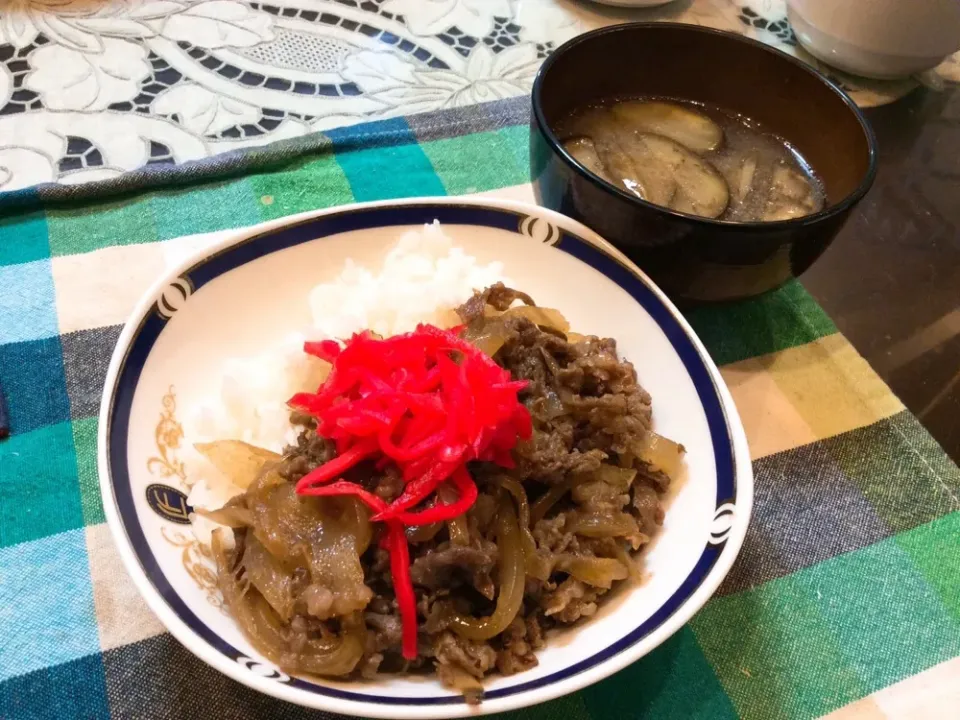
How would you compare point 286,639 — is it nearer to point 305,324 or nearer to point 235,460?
point 235,460

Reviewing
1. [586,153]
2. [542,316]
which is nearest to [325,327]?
[542,316]

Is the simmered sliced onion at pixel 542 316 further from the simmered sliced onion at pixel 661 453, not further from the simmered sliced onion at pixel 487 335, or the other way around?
the simmered sliced onion at pixel 661 453

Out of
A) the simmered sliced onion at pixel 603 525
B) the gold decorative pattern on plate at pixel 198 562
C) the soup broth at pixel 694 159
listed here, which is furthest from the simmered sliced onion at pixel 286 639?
the soup broth at pixel 694 159

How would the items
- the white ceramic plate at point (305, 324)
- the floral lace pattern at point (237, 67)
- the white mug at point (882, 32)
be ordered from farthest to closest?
the white mug at point (882, 32)
the floral lace pattern at point (237, 67)
the white ceramic plate at point (305, 324)

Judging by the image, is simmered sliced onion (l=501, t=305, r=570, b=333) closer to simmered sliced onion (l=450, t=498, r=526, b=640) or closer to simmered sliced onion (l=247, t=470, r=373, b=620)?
simmered sliced onion (l=450, t=498, r=526, b=640)

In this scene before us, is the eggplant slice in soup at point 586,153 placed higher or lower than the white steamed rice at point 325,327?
higher

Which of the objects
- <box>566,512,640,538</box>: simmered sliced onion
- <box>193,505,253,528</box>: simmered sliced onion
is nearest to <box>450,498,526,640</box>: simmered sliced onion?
<box>566,512,640,538</box>: simmered sliced onion
